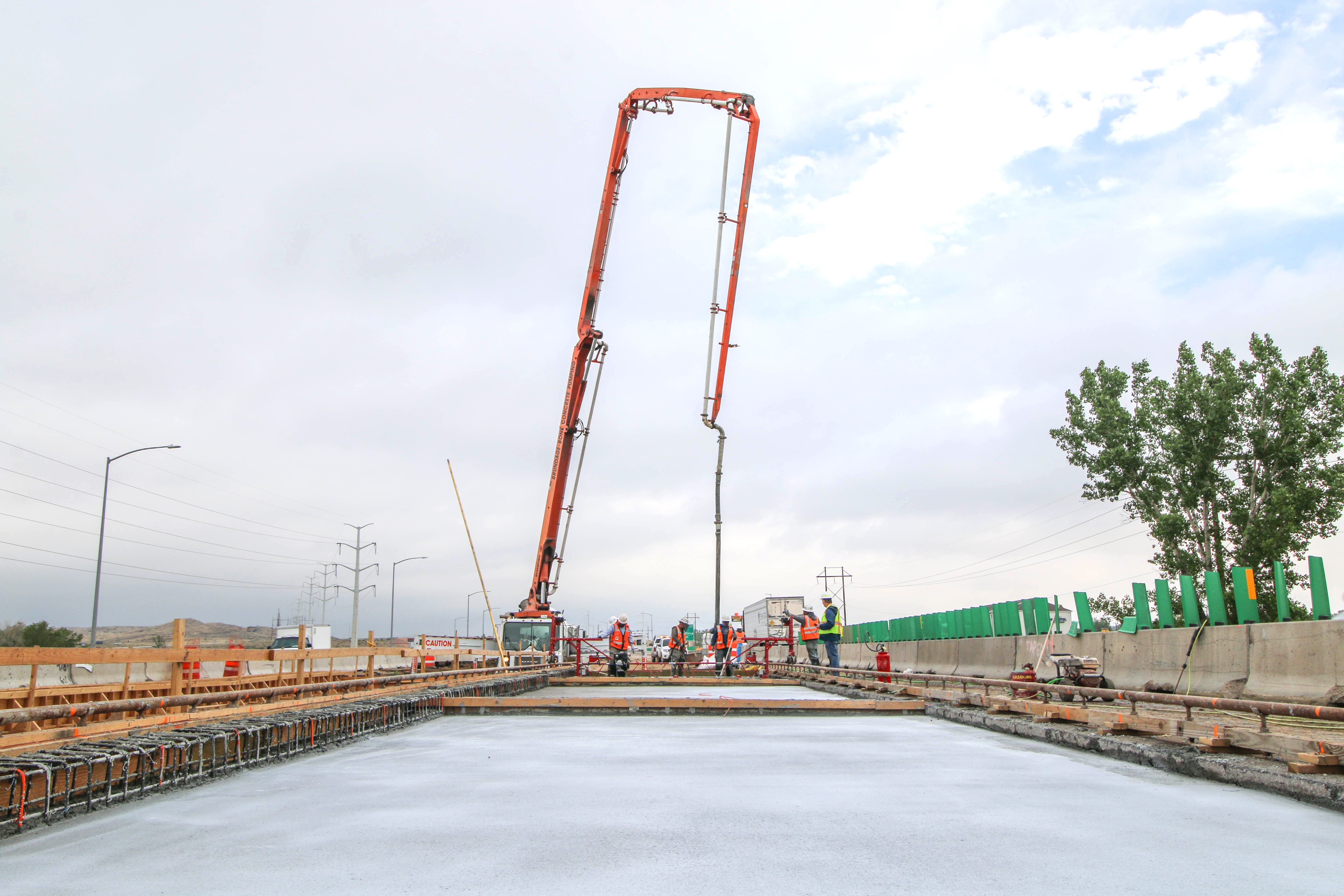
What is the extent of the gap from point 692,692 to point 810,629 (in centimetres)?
515

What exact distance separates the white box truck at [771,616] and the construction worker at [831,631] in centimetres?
2853

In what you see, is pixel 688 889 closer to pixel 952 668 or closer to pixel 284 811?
pixel 284 811

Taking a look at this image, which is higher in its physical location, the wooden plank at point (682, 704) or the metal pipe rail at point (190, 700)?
the metal pipe rail at point (190, 700)

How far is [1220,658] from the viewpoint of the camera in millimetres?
13812

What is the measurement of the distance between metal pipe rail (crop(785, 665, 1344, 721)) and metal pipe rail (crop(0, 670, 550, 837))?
27.2 feet

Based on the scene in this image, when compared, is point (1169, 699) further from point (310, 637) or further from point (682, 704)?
point (310, 637)

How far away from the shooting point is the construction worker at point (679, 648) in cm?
2639

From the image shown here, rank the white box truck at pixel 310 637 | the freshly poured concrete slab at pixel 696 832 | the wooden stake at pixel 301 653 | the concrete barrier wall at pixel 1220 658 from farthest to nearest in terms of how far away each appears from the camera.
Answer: the white box truck at pixel 310 637
the wooden stake at pixel 301 653
the concrete barrier wall at pixel 1220 658
the freshly poured concrete slab at pixel 696 832

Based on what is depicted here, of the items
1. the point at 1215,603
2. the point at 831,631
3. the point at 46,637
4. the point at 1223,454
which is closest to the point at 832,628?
the point at 831,631

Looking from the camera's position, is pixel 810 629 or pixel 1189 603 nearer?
pixel 1189 603

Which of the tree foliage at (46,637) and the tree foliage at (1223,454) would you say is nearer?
the tree foliage at (1223,454)

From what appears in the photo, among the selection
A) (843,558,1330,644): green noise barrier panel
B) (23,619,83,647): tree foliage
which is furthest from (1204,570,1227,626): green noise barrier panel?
(23,619,83,647): tree foliage

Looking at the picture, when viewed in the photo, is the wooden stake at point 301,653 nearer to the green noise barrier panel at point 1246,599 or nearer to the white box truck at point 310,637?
the green noise barrier panel at point 1246,599

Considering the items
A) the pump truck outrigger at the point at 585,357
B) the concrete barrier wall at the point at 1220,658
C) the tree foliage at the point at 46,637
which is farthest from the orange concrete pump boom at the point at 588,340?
the tree foliage at the point at 46,637
